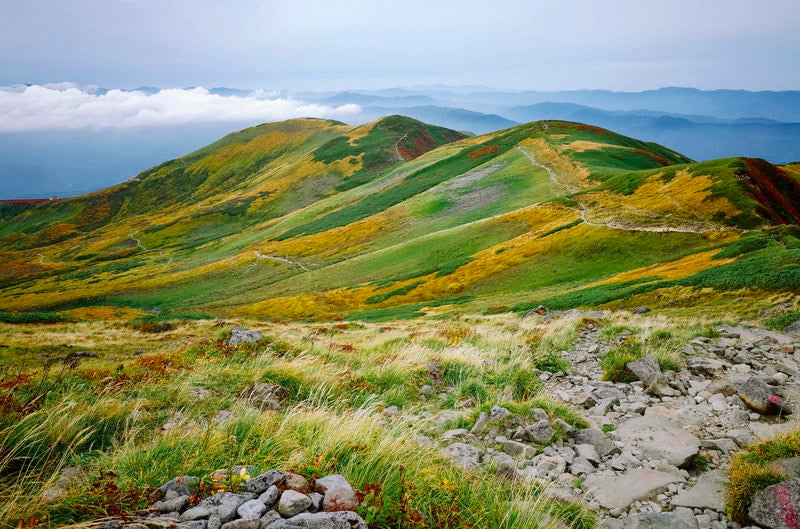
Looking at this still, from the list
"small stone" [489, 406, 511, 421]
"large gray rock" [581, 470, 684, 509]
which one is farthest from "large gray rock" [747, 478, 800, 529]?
"small stone" [489, 406, 511, 421]

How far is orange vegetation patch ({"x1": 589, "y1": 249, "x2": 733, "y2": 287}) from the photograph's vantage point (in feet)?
91.8

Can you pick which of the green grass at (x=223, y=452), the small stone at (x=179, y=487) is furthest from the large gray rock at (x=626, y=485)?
the small stone at (x=179, y=487)

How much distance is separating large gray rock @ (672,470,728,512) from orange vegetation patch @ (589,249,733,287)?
86.7ft

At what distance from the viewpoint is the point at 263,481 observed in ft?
12.2

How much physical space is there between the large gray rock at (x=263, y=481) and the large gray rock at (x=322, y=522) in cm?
51

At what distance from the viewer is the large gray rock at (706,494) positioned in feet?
15.6

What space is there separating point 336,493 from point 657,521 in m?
3.81

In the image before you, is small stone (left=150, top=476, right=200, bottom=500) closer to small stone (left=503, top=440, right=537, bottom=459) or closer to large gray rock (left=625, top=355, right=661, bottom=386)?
small stone (left=503, top=440, right=537, bottom=459)

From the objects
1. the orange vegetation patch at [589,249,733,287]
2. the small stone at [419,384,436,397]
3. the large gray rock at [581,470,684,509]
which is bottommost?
the orange vegetation patch at [589,249,733,287]

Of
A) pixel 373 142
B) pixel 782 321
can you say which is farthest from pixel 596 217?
pixel 373 142

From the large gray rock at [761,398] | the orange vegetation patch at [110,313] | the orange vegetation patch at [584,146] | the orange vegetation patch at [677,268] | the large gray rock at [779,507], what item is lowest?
the orange vegetation patch at [110,313]

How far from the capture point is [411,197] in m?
98.4

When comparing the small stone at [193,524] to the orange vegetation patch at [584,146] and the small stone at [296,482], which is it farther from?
the orange vegetation patch at [584,146]

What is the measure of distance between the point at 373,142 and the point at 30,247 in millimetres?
154871
